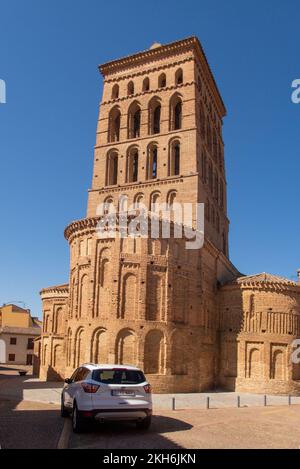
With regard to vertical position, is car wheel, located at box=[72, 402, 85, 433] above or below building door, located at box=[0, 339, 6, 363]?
above

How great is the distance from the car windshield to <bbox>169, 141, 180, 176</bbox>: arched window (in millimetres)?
24469

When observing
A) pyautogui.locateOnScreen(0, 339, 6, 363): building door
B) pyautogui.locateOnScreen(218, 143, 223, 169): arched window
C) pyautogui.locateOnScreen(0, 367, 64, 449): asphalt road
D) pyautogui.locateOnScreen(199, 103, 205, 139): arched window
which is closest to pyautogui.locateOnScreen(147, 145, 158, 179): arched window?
pyautogui.locateOnScreen(199, 103, 205, 139): arched window

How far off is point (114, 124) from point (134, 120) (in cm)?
183

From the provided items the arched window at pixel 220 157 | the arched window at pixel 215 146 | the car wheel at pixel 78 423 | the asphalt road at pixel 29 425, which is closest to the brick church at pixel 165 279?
the arched window at pixel 215 146

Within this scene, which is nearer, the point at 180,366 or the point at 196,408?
the point at 196,408

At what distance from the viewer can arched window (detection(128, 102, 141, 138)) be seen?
3747cm

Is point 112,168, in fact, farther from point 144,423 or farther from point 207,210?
point 144,423

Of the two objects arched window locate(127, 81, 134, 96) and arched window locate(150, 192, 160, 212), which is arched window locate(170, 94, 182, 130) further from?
arched window locate(150, 192, 160, 212)

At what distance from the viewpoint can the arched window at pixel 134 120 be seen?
37.5 meters

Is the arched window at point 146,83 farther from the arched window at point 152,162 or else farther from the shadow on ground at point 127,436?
the shadow on ground at point 127,436

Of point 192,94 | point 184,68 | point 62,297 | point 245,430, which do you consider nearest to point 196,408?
point 245,430
